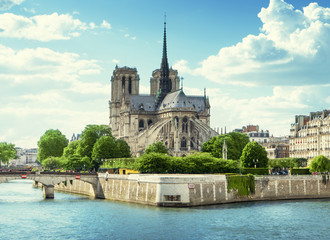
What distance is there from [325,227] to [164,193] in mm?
17429

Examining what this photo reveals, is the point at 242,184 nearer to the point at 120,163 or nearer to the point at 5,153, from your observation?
the point at 120,163

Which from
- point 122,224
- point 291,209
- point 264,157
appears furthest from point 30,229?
point 264,157

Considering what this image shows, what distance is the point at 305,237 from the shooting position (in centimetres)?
4384

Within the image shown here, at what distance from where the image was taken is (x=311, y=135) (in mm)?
113062

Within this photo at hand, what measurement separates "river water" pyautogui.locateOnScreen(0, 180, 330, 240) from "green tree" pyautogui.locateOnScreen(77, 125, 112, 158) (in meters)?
38.0

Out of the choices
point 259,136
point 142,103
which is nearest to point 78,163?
point 142,103

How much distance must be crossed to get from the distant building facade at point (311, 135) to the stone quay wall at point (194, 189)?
115ft

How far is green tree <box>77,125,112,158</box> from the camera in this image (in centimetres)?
10338

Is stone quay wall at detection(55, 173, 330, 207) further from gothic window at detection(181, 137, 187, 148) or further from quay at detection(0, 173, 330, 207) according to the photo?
gothic window at detection(181, 137, 187, 148)

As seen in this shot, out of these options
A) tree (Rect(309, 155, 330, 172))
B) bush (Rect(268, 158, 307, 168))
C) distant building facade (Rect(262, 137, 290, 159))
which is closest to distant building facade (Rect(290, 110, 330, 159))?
bush (Rect(268, 158, 307, 168))

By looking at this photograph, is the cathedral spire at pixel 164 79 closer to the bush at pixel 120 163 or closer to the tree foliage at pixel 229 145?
the tree foliage at pixel 229 145

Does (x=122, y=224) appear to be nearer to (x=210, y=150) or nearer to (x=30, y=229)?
(x=30, y=229)

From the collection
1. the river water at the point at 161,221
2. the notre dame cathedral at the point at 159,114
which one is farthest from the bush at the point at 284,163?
the river water at the point at 161,221

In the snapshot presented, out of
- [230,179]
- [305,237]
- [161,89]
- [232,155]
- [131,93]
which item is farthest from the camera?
[131,93]
